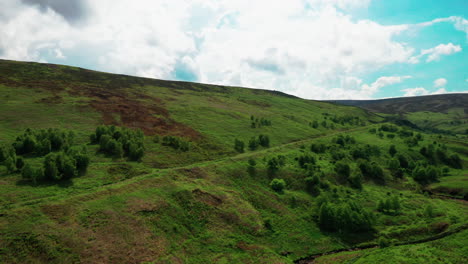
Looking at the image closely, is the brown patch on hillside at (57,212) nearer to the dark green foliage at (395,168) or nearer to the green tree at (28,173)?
the green tree at (28,173)

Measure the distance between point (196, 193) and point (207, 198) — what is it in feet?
9.06

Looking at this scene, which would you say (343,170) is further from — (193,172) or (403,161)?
(193,172)

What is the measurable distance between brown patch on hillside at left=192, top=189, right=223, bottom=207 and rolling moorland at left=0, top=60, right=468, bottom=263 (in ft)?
1.06

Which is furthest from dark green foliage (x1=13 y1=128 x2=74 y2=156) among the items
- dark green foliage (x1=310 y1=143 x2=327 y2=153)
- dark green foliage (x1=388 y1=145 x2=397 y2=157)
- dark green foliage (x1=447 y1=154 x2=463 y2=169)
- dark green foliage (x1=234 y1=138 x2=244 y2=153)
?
dark green foliage (x1=447 y1=154 x2=463 y2=169)

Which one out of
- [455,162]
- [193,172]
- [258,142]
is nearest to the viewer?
[193,172]

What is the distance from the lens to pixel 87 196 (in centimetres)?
4884

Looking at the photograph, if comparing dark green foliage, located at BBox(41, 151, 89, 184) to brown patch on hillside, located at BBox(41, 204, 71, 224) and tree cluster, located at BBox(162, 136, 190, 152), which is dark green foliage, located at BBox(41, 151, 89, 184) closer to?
brown patch on hillside, located at BBox(41, 204, 71, 224)

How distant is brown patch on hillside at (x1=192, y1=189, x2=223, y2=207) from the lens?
189ft

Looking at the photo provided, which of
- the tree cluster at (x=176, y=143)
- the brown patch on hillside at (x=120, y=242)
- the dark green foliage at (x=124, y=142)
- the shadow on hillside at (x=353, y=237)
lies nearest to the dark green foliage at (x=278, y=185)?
the shadow on hillside at (x=353, y=237)

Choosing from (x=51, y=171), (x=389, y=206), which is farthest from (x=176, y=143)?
(x=389, y=206)

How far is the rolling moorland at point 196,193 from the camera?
141 feet

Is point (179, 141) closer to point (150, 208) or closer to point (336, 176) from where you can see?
point (150, 208)

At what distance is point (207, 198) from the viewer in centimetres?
5869

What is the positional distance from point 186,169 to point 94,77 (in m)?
142
